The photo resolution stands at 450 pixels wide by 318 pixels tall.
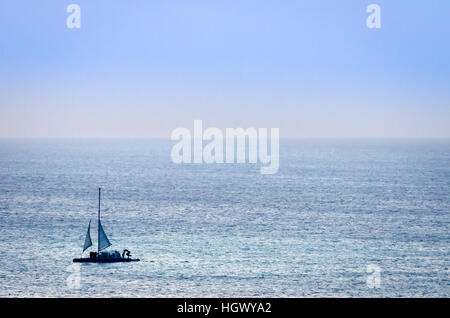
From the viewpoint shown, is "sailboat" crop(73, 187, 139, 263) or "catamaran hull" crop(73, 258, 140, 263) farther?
"sailboat" crop(73, 187, 139, 263)

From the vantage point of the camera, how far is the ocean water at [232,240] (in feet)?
219

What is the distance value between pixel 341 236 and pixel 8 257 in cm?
4253

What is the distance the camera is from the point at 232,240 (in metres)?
88.6

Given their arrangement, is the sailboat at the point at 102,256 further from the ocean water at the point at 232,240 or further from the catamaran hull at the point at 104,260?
the ocean water at the point at 232,240

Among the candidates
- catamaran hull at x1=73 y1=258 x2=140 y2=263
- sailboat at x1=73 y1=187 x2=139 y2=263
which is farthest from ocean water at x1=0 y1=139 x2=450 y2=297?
sailboat at x1=73 y1=187 x2=139 y2=263

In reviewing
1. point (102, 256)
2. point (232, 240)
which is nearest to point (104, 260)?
point (102, 256)

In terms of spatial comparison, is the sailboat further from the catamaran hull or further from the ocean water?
the ocean water

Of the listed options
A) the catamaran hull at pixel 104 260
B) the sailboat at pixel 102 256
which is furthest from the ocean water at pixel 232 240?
the sailboat at pixel 102 256

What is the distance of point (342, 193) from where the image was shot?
5778 inches

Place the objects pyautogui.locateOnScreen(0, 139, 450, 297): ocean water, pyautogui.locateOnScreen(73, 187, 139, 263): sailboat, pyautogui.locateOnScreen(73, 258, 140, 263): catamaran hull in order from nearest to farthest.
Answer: pyautogui.locateOnScreen(0, 139, 450, 297): ocean water, pyautogui.locateOnScreen(73, 258, 140, 263): catamaran hull, pyautogui.locateOnScreen(73, 187, 139, 263): sailboat

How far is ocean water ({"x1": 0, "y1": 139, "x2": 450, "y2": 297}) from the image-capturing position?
2625 inches

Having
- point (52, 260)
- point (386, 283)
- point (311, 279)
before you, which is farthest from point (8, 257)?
point (386, 283)
